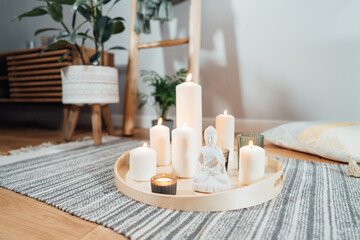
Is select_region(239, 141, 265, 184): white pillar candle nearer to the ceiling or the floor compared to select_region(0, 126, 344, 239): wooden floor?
nearer to the ceiling

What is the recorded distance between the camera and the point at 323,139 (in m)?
0.88

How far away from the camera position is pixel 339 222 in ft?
1.43

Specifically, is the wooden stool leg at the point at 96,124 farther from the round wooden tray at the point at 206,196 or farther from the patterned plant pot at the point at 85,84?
the round wooden tray at the point at 206,196

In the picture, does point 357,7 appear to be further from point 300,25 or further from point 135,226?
point 135,226

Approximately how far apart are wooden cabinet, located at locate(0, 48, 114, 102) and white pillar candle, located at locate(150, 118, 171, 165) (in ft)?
3.19

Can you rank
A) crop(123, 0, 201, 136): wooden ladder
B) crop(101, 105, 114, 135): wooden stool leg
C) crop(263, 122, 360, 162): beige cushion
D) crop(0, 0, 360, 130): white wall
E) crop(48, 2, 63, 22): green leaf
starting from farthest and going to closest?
crop(101, 105, 114, 135): wooden stool leg → crop(123, 0, 201, 136): wooden ladder → crop(0, 0, 360, 130): white wall → crop(48, 2, 63, 22): green leaf → crop(263, 122, 360, 162): beige cushion

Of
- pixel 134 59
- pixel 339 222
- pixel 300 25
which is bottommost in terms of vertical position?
pixel 339 222

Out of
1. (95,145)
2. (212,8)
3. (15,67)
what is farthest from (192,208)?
(15,67)

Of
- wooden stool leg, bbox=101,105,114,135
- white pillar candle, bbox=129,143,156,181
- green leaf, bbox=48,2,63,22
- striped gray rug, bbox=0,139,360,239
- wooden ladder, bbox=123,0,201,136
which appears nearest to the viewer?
striped gray rug, bbox=0,139,360,239

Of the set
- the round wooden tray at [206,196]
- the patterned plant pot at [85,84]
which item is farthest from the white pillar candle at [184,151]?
the patterned plant pot at [85,84]

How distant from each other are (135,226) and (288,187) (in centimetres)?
39

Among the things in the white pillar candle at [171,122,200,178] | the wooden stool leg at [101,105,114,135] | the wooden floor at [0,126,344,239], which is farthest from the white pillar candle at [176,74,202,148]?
the wooden stool leg at [101,105,114,135]

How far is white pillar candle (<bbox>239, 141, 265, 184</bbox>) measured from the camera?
1.65 feet

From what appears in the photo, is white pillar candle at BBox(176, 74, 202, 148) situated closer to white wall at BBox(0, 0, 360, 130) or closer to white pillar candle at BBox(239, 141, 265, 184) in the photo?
white pillar candle at BBox(239, 141, 265, 184)
